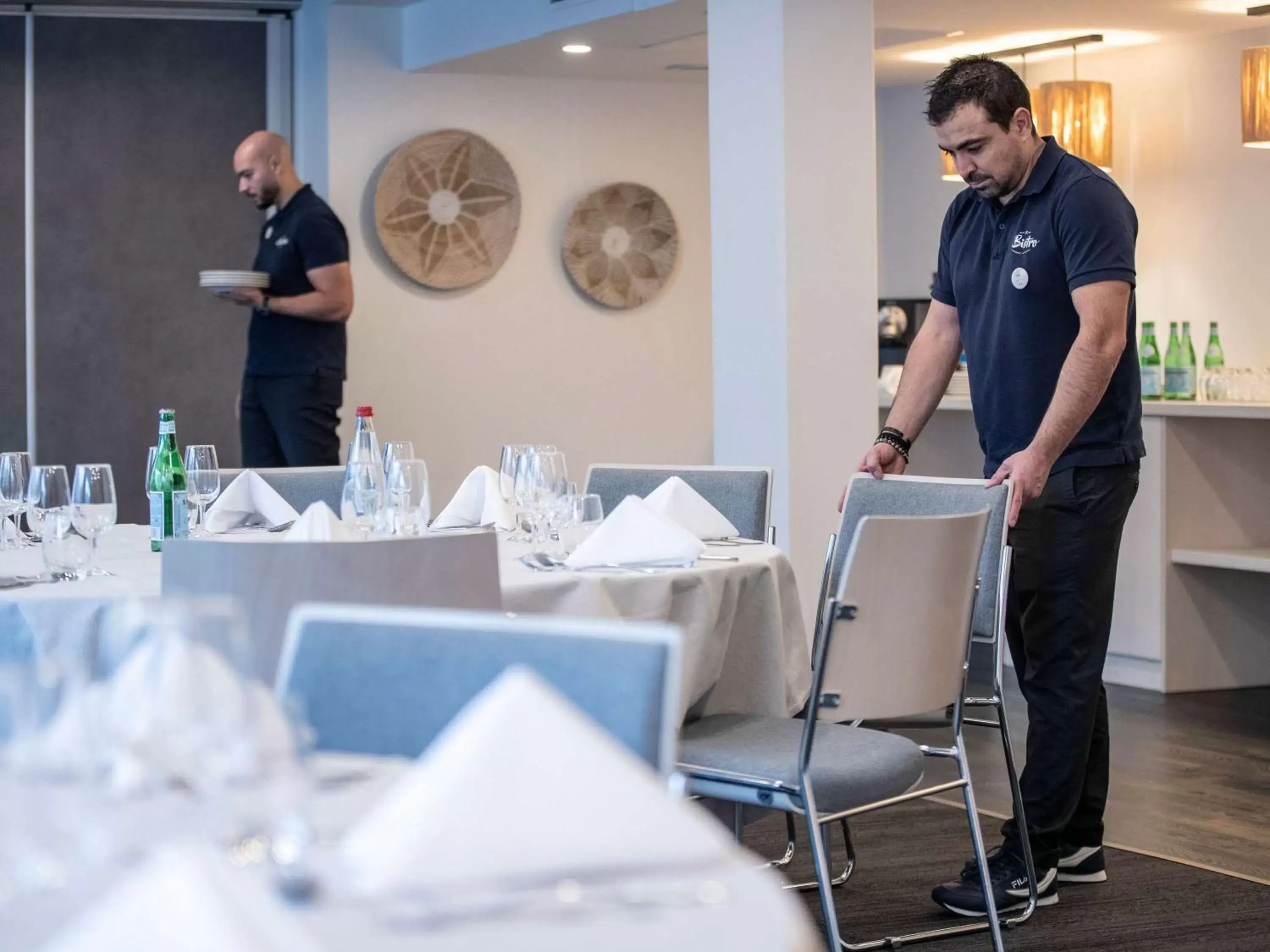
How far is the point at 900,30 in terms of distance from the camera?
6.48m

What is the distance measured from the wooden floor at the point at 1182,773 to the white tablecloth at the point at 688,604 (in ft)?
3.56

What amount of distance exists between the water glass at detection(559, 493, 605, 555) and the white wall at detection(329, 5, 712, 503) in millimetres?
4317

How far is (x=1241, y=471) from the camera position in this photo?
5.66m

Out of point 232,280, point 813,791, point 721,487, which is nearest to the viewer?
point 813,791

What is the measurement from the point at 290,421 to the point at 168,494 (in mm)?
2745

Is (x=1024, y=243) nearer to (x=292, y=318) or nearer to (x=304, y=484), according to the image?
(x=304, y=484)

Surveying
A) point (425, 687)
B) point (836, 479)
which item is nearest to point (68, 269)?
point (836, 479)

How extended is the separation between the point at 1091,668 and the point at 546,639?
222cm

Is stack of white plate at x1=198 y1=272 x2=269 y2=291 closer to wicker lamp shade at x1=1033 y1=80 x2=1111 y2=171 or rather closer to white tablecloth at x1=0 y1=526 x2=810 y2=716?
white tablecloth at x1=0 y1=526 x2=810 y2=716

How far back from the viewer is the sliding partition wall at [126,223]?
7012 millimetres

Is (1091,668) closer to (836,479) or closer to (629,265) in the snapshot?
→ (836,479)

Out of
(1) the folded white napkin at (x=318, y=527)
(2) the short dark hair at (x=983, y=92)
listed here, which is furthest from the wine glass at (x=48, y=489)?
(2) the short dark hair at (x=983, y=92)

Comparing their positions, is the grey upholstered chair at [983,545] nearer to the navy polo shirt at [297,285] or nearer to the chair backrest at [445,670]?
the chair backrest at [445,670]

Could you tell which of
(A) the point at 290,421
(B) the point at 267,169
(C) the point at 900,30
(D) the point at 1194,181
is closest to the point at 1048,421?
(A) the point at 290,421
